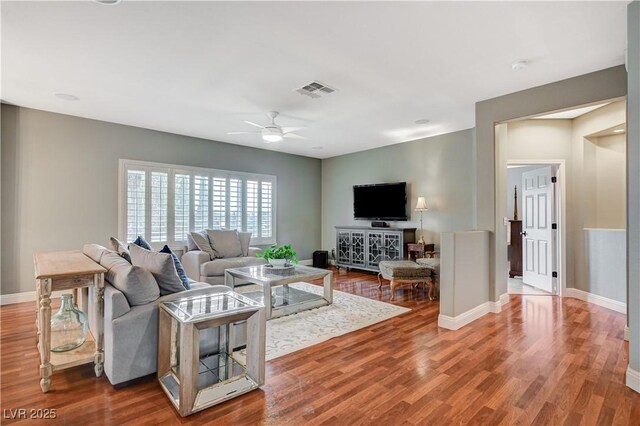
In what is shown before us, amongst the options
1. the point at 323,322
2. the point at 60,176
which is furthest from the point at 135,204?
the point at 323,322

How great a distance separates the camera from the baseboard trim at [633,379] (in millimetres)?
2240

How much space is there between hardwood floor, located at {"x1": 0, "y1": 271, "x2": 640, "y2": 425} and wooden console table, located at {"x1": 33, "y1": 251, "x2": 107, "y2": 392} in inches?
5.9

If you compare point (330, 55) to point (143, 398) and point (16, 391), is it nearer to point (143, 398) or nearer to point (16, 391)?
point (143, 398)

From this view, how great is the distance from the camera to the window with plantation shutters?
5203 mm

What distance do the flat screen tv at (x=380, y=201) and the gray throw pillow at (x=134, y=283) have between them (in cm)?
490

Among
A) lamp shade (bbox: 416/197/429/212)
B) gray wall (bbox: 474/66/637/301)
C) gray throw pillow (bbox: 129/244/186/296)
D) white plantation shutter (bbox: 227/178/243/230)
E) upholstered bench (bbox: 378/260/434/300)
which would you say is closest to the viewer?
gray throw pillow (bbox: 129/244/186/296)

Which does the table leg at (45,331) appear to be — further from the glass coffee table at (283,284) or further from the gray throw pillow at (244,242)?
the gray throw pillow at (244,242)

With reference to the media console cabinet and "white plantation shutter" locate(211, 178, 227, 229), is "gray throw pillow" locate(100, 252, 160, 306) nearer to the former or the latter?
"white plantation shutter" locate(211, 178, 227, 229)

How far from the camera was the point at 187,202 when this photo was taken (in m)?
5.78

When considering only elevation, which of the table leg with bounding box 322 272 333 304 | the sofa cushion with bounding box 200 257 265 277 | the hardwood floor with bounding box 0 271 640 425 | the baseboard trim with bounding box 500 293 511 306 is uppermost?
the sofa cushion with bounding box 200 257 265 277

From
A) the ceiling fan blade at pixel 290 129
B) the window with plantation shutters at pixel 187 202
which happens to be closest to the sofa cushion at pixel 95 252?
the window with plantation shutters at pixel 187 202

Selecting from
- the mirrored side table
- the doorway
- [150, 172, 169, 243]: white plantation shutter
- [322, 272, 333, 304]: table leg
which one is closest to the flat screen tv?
the doorway

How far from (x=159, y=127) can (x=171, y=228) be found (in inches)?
67.5

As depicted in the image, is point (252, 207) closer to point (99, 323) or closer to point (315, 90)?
point (315, 90)
